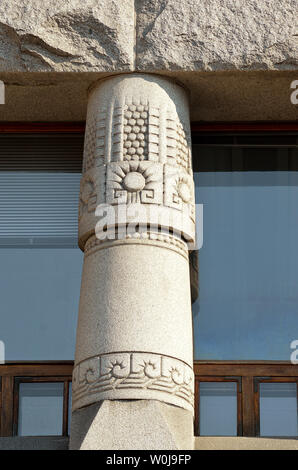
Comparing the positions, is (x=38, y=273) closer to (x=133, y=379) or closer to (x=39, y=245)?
(x=39, y=245)

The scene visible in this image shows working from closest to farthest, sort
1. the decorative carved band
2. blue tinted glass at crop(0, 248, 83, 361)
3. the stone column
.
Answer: the stone column
the decorative carved band
blue tinted glass at crop(0, 248, 83, 361)

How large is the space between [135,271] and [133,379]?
71 cm

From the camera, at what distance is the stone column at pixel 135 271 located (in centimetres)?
704

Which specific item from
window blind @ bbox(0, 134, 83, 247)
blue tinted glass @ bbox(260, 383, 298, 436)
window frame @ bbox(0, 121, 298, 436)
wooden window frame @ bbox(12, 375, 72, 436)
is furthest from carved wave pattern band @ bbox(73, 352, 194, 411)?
window blind @ bbox(0, 134, 83, 247)

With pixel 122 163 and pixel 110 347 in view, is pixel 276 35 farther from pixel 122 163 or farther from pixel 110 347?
pixel 110 347

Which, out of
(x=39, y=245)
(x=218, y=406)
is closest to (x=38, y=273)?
(x=39, y=245)

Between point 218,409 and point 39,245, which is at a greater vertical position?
point 39,245

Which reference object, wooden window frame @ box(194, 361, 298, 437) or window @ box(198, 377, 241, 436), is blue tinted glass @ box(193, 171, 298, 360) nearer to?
wooden window frame @ box(194, 361, 298, 437)

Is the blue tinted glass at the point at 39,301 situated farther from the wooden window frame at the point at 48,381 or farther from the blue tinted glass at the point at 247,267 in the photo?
the blue tinted glass at the point at 247,267

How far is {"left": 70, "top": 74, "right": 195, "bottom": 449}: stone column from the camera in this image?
704 cm

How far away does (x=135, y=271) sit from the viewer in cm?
740

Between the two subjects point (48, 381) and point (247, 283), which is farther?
point (247, 283)

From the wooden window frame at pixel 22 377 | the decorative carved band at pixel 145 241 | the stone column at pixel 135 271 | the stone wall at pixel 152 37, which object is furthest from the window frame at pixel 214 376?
the stone wall at pixel 152 37
